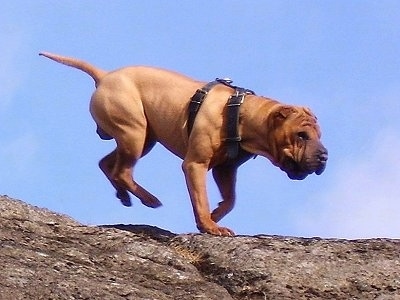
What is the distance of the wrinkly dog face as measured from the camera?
7.60 metres

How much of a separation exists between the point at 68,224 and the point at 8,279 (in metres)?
1.57

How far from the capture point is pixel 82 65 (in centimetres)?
888

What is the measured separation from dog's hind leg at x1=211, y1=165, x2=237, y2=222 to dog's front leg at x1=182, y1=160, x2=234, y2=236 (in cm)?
53

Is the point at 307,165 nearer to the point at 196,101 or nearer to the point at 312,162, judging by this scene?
the point at 312,162

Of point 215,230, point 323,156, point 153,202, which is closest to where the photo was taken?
point 215,230

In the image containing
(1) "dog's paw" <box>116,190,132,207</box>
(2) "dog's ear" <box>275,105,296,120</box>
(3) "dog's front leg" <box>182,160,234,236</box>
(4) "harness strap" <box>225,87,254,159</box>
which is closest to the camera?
(3) "dog's front leg" <box>182,160,234,236</box>

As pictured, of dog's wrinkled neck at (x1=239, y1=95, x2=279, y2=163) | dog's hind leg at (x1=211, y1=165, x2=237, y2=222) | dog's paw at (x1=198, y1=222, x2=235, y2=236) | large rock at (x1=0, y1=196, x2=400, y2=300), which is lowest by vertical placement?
large rock at (x1=0, y1=196, x2=400, y2=300)

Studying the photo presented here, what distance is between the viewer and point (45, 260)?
5.55m

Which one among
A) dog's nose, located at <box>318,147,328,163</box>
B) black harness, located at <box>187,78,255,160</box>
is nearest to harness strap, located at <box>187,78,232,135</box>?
black harness, located at <box>187,78,255,160</box>

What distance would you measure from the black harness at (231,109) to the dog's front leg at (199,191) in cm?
29

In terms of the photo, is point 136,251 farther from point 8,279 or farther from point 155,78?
point 155,78

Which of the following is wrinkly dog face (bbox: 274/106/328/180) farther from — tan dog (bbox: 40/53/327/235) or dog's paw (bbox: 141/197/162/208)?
dog's paw (bbox: 141/197/162/208)

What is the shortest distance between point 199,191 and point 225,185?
65 cm

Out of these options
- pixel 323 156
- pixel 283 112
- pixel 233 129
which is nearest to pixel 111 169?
pixel 233 129
